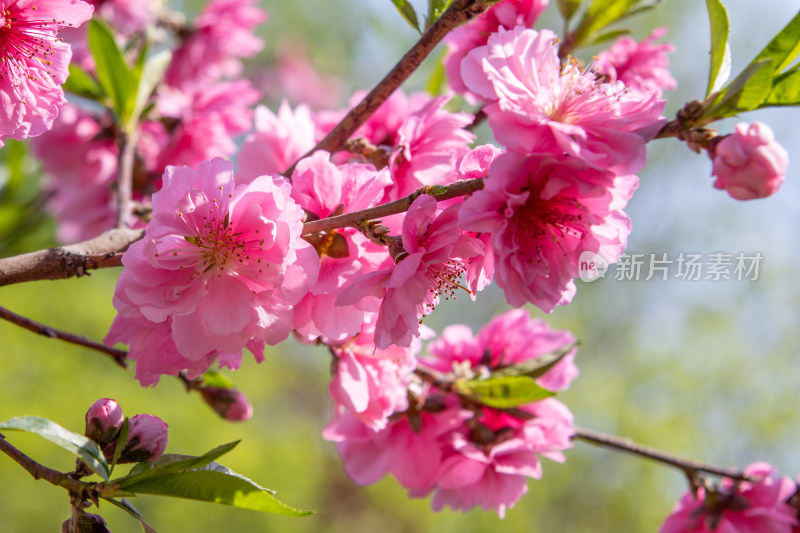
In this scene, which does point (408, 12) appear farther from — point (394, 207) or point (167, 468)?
point (167, 468)

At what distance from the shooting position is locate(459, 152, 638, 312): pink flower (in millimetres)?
583

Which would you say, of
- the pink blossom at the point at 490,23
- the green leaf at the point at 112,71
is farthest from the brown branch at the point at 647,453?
the green leaf at the point at 112,71

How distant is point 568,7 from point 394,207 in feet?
2.32

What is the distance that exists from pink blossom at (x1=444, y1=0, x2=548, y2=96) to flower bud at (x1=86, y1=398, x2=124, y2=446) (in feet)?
2.13

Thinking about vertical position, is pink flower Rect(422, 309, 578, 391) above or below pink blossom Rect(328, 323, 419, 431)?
below

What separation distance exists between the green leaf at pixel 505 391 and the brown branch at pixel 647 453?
0.53ft

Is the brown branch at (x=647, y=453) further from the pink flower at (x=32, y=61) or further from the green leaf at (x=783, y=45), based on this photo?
the pink flower at (x=32, y=61)

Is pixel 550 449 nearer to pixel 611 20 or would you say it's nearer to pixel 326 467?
pixel 611 20

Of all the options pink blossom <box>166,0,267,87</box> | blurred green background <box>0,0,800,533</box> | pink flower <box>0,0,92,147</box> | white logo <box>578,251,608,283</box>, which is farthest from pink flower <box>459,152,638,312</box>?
blurred green background <box>0,0,800,533</box>

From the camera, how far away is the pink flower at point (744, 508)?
1077 millimetres

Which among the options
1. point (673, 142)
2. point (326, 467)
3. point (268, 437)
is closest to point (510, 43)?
point (268, 437)

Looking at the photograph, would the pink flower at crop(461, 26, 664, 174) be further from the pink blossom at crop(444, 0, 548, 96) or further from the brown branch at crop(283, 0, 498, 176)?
the pink blossom at crop(444, 0, 548, 96)

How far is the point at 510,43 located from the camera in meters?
0.66

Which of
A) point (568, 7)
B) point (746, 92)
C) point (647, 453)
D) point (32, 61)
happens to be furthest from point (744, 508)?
point (32, 61)
